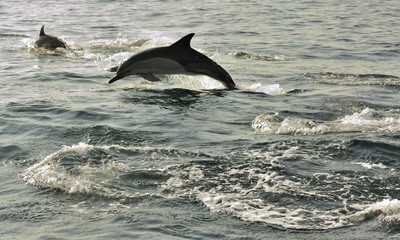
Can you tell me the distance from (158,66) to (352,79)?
A: 441 cm

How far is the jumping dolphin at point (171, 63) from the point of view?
14.1 m

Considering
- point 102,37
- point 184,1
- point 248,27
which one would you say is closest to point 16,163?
point 102,37

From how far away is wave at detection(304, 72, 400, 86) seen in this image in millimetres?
14883

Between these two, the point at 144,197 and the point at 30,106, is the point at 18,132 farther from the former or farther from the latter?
the point at 144,197

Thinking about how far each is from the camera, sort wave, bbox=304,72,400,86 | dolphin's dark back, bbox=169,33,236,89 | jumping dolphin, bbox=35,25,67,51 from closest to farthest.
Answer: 1. dolphin's dark back, bbox=169,33,236,89
2. wave, bbox=304,72,400,86
3. jumping dolphin, bbox=35,25,67,51

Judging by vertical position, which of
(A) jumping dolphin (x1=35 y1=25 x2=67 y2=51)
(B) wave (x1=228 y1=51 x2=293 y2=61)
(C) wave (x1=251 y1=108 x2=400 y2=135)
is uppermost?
(C) wave (x1=251 y1=108 x2=400 y2=135)

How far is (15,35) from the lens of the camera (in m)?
23.7

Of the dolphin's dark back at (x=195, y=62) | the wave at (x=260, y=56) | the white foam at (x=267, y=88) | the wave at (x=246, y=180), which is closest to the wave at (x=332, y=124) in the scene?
the wave at (x=246, y=180)

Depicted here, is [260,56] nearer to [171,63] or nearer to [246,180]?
[171,63]

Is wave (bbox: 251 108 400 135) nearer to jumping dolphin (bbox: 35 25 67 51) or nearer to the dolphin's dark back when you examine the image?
the dolphin's dark back

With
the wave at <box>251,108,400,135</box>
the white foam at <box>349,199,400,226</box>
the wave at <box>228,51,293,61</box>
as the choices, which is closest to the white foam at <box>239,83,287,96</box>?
the wave at <box>251,108,400,135</box>

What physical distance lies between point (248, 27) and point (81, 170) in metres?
18.0

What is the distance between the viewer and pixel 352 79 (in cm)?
1542

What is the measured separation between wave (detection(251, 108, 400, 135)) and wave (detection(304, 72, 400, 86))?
122 inches
